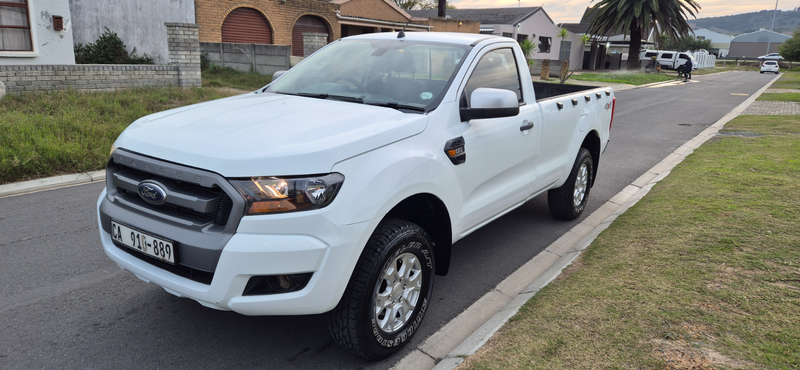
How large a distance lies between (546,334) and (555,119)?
2298 mm

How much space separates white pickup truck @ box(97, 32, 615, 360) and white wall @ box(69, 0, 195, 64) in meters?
17.1

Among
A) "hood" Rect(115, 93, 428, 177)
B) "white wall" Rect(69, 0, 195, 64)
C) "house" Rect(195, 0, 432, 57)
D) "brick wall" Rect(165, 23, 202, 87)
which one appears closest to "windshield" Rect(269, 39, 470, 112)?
"hood" Rect(115, 93, 428, 177)

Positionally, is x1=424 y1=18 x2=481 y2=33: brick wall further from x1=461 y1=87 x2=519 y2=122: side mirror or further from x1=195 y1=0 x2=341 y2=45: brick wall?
x1=461 y1=87 x2=519 y2=122: side mirror

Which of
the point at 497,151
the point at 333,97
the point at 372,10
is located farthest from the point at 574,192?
the point at 372,10

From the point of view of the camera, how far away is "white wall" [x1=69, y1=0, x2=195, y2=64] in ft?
57.7

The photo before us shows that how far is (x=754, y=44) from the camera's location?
128875 mm

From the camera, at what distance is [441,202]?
324 cm

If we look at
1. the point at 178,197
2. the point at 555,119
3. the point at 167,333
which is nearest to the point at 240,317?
the point at 167,333

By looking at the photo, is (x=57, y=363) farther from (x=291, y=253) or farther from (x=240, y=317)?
(x=291, y=253)

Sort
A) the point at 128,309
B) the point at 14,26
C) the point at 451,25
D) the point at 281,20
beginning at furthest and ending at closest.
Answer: the point at 451,25, the point at 281,20, the point at 14,26, the point at 128,309

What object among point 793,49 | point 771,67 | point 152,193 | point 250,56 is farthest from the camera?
point 793,49

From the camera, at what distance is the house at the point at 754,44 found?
125562mm

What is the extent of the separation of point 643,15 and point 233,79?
115 ft

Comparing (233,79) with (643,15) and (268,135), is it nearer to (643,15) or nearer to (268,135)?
(268,135)
